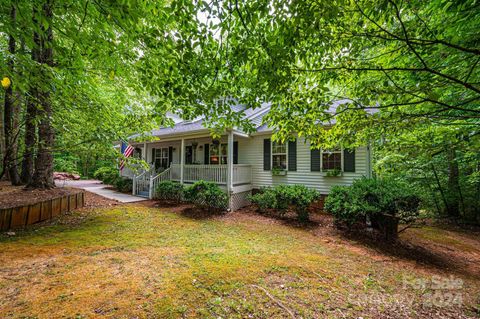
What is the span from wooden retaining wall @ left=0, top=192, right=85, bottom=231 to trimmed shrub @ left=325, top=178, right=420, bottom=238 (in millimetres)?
8617

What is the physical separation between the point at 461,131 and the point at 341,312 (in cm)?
410

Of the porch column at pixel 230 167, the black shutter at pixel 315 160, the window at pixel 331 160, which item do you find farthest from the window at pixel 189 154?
the window at pixel 331 160

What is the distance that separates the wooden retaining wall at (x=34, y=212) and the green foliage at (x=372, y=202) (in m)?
8.62

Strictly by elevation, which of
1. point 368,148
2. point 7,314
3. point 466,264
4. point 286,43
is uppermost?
point 286,43

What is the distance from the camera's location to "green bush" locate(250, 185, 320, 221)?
712 cm

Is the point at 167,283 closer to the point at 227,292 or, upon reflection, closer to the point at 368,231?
the point at 227,292

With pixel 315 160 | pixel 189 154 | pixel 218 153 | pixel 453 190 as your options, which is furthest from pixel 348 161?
pixel 189 154

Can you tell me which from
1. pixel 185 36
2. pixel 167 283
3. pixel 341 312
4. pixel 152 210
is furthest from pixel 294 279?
pixel 152 210

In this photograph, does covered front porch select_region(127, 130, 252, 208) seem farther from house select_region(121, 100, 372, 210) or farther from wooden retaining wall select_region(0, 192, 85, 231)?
wooden retaining wall select_region(0, 192, 85, 231)

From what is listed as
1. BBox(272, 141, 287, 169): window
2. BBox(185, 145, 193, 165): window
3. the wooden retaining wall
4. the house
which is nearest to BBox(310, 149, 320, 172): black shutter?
the house

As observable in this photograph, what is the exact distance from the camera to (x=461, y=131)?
3.74 metres

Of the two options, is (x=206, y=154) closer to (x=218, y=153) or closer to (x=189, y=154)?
(x=218, y=153)

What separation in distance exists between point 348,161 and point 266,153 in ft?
12.0

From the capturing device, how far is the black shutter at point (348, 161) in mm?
7777
